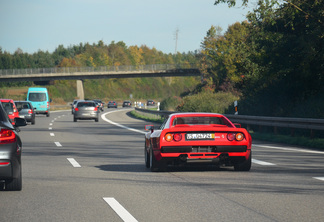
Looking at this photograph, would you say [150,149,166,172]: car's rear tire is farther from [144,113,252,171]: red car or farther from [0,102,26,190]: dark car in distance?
[0,102,26,190]: dark car in distance

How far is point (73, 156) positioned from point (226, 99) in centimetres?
2787

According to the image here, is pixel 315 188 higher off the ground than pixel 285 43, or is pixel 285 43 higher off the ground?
pixel 285 43

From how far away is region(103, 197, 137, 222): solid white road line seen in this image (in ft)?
22.6

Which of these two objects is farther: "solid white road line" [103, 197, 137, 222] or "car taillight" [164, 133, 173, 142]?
"car taillight" [164, 133, 173, 142]

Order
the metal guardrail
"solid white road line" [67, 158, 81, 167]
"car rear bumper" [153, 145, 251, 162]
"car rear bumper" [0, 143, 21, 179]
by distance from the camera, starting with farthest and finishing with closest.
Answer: the metal guardrail → "solid white road line" [67, 158, 81, 167] → "car rear bumper" [153, 145, 251, 162] → "car rear bumper" [0, 143, 21, 179]

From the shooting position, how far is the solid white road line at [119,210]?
6902mm

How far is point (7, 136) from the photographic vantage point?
8.55 m

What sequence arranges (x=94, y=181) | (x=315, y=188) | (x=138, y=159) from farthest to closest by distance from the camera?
(x=138, y=159) < (x=94, y=181) < (x=315, y=188)

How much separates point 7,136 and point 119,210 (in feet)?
7.05

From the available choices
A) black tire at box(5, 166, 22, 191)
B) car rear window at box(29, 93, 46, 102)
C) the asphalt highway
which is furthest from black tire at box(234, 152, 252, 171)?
car rear window at box(29, 93, 46, 102)

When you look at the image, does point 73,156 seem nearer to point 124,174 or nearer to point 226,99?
point 124,174

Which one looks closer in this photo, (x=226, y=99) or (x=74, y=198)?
(x=74, y=198)

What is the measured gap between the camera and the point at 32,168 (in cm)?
1241

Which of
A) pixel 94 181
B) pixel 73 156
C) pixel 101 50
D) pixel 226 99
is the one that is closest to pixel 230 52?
pixel 226 99
